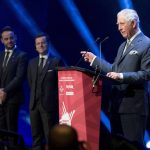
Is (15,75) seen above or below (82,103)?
above

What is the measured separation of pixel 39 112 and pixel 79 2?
176cm

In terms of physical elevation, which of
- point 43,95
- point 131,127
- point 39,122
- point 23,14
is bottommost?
point 39,122

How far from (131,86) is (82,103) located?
0.57 meters

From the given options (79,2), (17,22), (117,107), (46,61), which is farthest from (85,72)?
(17,22)

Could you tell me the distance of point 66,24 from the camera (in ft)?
20.4

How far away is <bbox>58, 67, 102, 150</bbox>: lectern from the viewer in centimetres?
380

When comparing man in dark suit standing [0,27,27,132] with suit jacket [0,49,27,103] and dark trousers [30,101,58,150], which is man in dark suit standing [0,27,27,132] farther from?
dark trousers [30,101,58,150]

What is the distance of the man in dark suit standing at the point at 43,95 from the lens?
17.6 feet

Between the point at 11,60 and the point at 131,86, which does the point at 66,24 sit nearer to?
the point at 11,60

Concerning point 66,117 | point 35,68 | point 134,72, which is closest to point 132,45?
point 134,72

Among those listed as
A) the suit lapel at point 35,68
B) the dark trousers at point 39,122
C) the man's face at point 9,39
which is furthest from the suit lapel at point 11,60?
the dark trousers at point 39,122

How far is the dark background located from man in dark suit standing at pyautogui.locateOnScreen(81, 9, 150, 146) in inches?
55.1

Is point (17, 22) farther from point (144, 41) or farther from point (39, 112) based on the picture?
point (144, 41)

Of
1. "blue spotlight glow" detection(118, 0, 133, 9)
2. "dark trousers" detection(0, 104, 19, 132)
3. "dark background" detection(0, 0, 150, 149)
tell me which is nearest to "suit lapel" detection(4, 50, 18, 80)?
"dark trousers" detection(0, 104, 19, 132)
